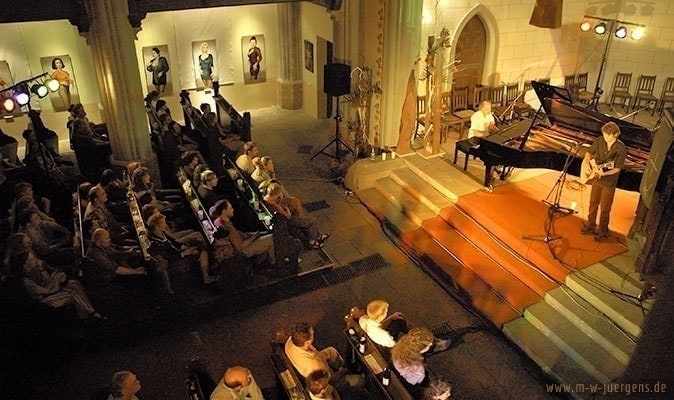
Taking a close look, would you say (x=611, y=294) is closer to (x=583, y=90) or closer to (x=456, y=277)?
(x=456, y=277)

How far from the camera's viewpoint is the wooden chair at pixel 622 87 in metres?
11.8

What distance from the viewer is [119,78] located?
842 cm

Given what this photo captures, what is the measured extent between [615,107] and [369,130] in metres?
6.14

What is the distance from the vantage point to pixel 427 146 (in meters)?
9.77

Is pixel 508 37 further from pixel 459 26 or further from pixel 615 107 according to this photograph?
pixel 615 107

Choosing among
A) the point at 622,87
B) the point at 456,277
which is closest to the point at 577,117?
the point at 456,277

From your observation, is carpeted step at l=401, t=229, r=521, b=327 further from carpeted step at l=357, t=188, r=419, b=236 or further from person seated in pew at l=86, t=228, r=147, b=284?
person seated in pew at l=86, t=228, r=147, b=284

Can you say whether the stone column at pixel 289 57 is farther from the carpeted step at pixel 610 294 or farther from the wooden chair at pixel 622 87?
the carpeted step at pixel 610 294

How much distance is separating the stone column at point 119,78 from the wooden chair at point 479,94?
6.43m

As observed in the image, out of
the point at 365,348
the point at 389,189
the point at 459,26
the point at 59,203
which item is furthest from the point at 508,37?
the point at 59,203

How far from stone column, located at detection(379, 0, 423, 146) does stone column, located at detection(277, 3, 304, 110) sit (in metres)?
3.93

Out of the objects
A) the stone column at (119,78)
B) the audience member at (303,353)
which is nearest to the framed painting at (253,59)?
the stone column at (119,78)

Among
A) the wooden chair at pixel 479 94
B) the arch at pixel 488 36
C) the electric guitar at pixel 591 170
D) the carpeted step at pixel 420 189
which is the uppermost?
the arch at pixel 488 36

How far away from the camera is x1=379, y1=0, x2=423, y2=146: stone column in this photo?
880 centimetres
